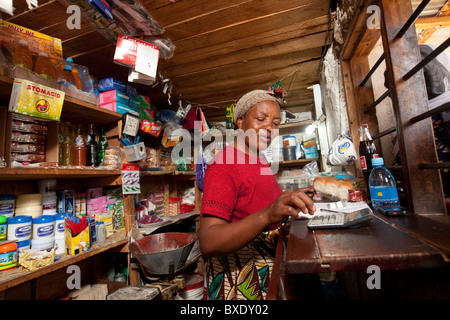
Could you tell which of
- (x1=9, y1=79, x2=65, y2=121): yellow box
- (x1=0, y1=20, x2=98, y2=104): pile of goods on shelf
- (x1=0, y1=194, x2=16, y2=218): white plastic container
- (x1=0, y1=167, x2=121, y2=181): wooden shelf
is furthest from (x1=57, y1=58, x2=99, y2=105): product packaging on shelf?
(x1=0, y1=194, x2=16, y2=218): white plastic container

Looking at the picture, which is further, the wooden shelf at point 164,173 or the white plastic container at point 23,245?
the wooden shelf at point 164,173

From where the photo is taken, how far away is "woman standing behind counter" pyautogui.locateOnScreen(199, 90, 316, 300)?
0.81m

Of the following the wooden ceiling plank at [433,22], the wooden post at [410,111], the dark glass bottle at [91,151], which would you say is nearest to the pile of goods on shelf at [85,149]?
the dark glass bottle at [91,151]

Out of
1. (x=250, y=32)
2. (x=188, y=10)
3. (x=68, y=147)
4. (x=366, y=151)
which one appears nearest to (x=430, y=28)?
(x=366, y=151)

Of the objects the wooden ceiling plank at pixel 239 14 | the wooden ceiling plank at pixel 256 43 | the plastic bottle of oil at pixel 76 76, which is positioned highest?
the wooden ceiling plank at pixel 239 14

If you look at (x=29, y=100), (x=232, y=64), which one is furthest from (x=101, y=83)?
(x=232, y=64)

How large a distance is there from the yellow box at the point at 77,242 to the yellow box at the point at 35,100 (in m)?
0.82

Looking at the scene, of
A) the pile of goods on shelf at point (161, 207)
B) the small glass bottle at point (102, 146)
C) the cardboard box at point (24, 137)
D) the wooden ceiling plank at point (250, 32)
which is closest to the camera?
the cardboard box at point (24, 137)

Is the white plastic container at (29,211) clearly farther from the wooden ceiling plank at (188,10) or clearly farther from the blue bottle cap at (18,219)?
the wooden ceiling plank at (188,10)

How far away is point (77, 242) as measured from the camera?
4.79ft

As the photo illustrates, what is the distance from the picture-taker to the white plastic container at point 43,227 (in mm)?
1332

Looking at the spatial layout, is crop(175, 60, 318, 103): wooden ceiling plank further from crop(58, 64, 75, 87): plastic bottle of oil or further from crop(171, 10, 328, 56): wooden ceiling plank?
crop(58, 64, 75, 87): plastic bottle of oil

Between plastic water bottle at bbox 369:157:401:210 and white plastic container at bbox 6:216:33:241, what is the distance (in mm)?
2082

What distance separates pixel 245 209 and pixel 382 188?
714 mm
